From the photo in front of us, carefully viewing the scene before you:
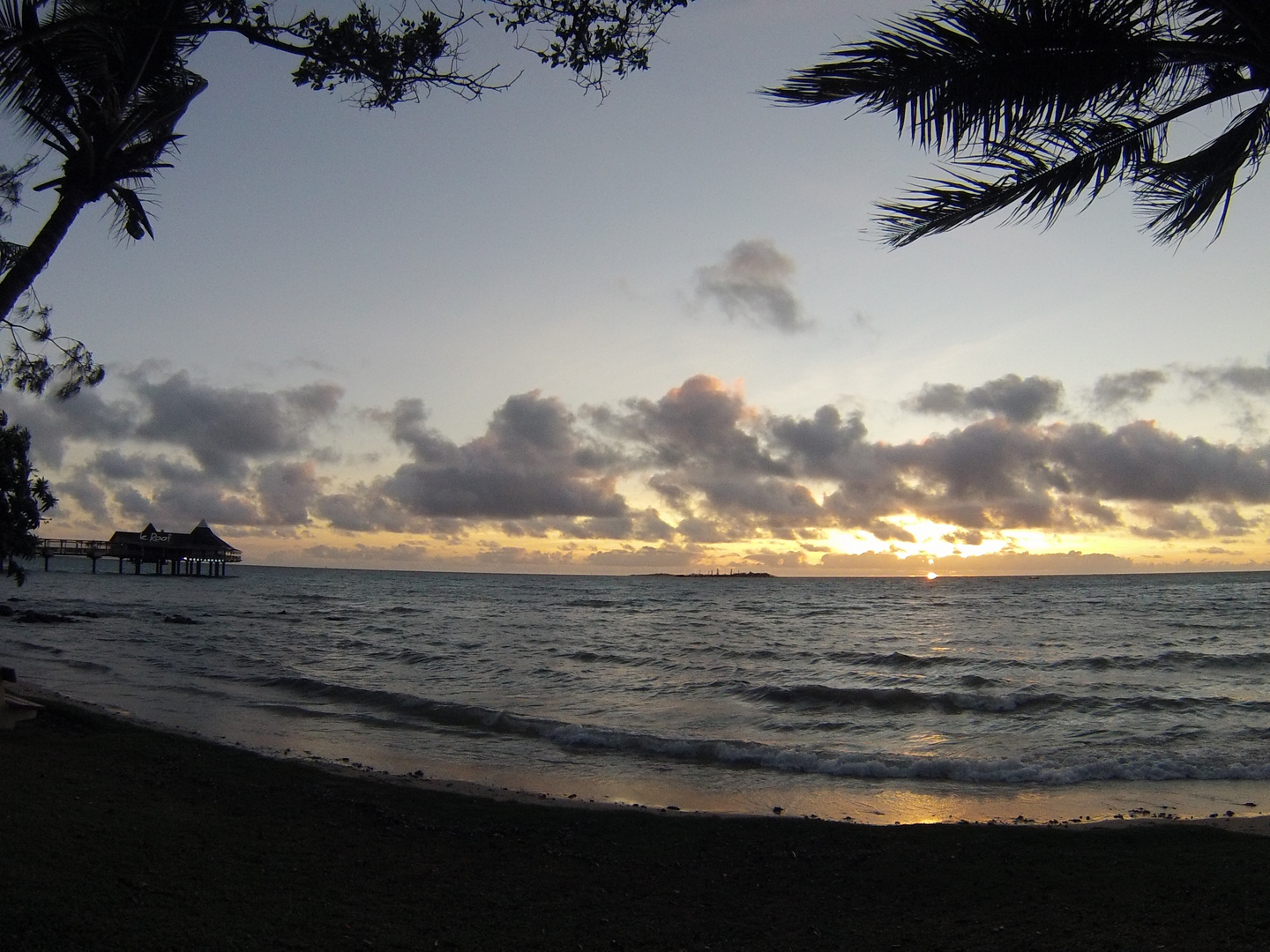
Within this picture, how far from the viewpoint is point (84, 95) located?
6477 millimetres

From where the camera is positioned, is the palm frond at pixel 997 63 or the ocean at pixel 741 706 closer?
the palm frond at pixel 997 63

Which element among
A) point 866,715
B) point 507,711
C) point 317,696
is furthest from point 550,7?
point 317,696

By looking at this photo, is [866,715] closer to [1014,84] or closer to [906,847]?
[906,847]


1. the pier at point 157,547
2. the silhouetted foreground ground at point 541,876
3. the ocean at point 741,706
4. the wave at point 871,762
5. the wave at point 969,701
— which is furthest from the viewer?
the pier at point 157,547

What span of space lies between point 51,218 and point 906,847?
9.47 m

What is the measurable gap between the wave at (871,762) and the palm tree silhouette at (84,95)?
12.0 metres

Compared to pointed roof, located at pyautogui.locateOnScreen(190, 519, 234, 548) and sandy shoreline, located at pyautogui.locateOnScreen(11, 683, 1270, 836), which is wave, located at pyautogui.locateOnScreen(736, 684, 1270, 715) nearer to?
sandy shoreline, located at pyautogui.locateOnScreen(11, 683, 1270, 836)

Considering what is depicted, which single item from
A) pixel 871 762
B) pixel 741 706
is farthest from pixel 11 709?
pixel 741 706

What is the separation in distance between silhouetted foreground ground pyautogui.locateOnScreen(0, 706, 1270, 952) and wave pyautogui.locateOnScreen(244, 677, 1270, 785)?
13.3 feet

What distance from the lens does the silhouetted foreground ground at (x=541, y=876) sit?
18.7 ft

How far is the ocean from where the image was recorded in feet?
42.0

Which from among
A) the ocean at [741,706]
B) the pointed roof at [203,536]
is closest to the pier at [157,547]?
the pointed roof at [203,536]

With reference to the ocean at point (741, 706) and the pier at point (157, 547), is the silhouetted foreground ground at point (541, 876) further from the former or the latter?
the pier at point (157, 547)

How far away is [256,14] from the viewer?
629cm
